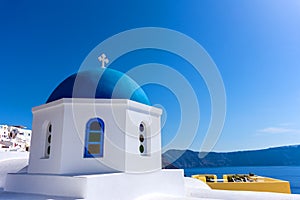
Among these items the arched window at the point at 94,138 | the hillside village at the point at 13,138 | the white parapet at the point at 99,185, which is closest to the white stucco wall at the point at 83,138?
the arched window at the point at 94,138

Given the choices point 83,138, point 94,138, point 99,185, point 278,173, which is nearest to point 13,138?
point 94,138

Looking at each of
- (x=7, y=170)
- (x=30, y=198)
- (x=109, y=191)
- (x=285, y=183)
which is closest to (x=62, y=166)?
(x=30, y=198)

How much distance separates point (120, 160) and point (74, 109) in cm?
149

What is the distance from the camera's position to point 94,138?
5.51 m

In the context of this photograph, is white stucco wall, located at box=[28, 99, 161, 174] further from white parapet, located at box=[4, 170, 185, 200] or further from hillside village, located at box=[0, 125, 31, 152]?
hillside village, located at box=[0, 125, 31, 152]

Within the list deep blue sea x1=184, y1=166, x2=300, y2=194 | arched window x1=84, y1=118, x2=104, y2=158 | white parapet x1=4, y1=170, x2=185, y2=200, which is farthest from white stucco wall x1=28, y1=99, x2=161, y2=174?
deep blue sea x1=184, y1=166, x2=300, y2=194

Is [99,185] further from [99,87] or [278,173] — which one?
[278,173]

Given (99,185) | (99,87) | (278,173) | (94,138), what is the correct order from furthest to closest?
(278,173)
(94,138)
(99,87)
(99,185)

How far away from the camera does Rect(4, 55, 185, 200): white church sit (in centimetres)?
457

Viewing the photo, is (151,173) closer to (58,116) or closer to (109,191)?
(109,191)

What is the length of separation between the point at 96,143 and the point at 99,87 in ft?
4.19

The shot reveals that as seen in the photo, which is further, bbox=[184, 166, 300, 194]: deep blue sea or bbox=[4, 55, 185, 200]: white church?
bbox=[184, 166, 300, 194]: deep blue sea

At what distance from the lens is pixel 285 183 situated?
621 inches

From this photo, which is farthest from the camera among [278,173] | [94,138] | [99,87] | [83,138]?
[278,173]
